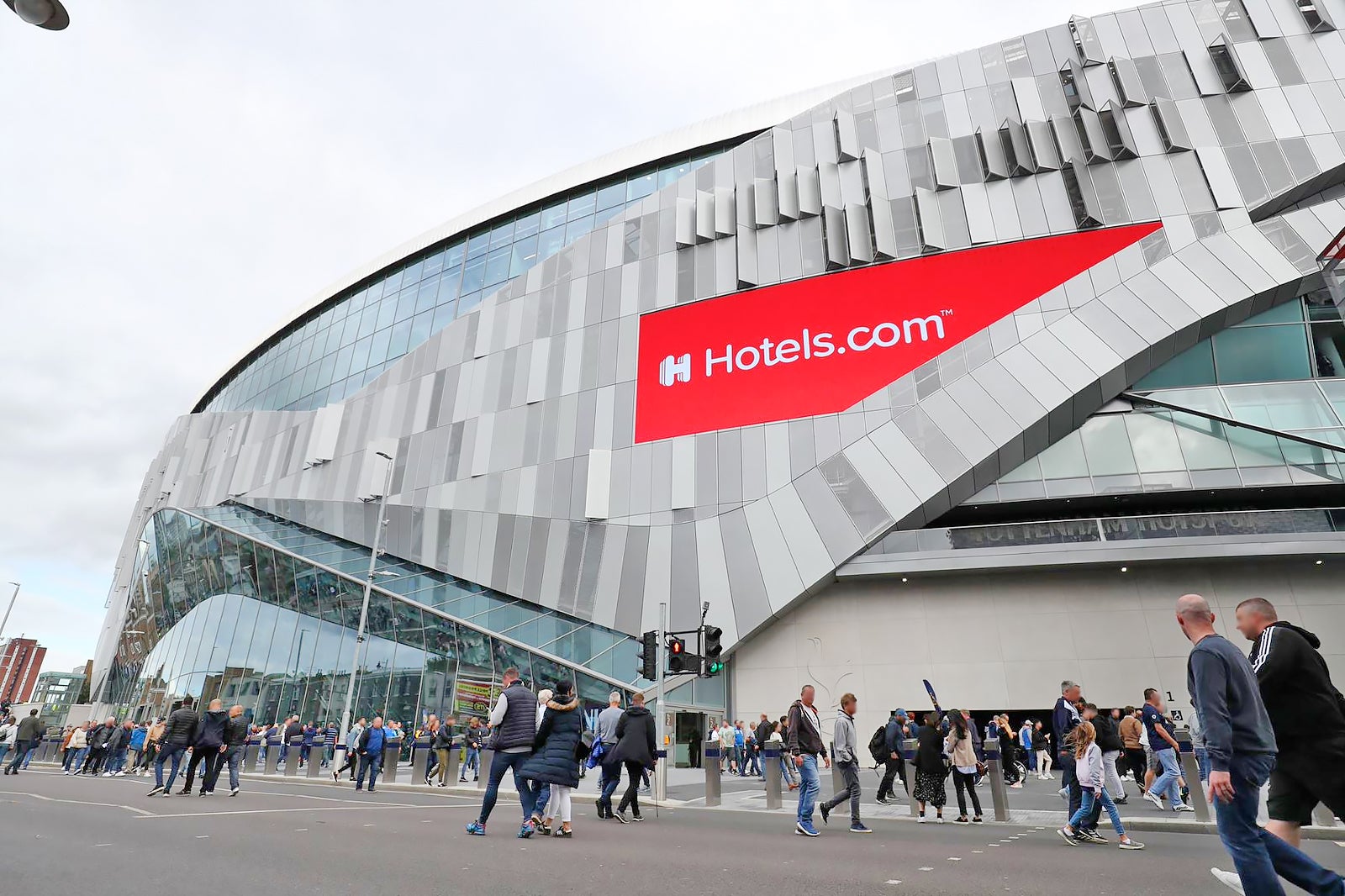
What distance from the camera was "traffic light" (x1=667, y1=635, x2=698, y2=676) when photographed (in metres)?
13.7

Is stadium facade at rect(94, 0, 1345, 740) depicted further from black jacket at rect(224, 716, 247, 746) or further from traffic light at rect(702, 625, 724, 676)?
black jacket at rect(224, 716, 247, 746)

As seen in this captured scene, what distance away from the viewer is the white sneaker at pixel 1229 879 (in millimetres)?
5234

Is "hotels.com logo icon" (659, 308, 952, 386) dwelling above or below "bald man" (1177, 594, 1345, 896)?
above

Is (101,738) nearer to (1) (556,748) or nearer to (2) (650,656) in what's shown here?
(2) (650,656)

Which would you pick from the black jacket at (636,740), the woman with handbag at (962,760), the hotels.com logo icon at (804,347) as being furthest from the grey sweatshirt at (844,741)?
the hotels.com logo icon at (804,347)

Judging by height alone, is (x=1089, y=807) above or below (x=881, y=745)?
below

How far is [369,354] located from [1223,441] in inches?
1429

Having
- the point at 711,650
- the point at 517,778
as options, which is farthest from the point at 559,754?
the point at 711,650

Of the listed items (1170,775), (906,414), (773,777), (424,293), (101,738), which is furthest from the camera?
(424,293)

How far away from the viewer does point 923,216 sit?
24219 mm

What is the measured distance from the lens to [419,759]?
1709cm

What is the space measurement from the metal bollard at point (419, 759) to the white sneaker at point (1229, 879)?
1566 centimetres

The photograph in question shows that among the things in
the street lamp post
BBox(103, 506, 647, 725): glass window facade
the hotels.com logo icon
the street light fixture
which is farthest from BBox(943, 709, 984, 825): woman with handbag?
the street lamp post

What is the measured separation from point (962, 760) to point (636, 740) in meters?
4.86
